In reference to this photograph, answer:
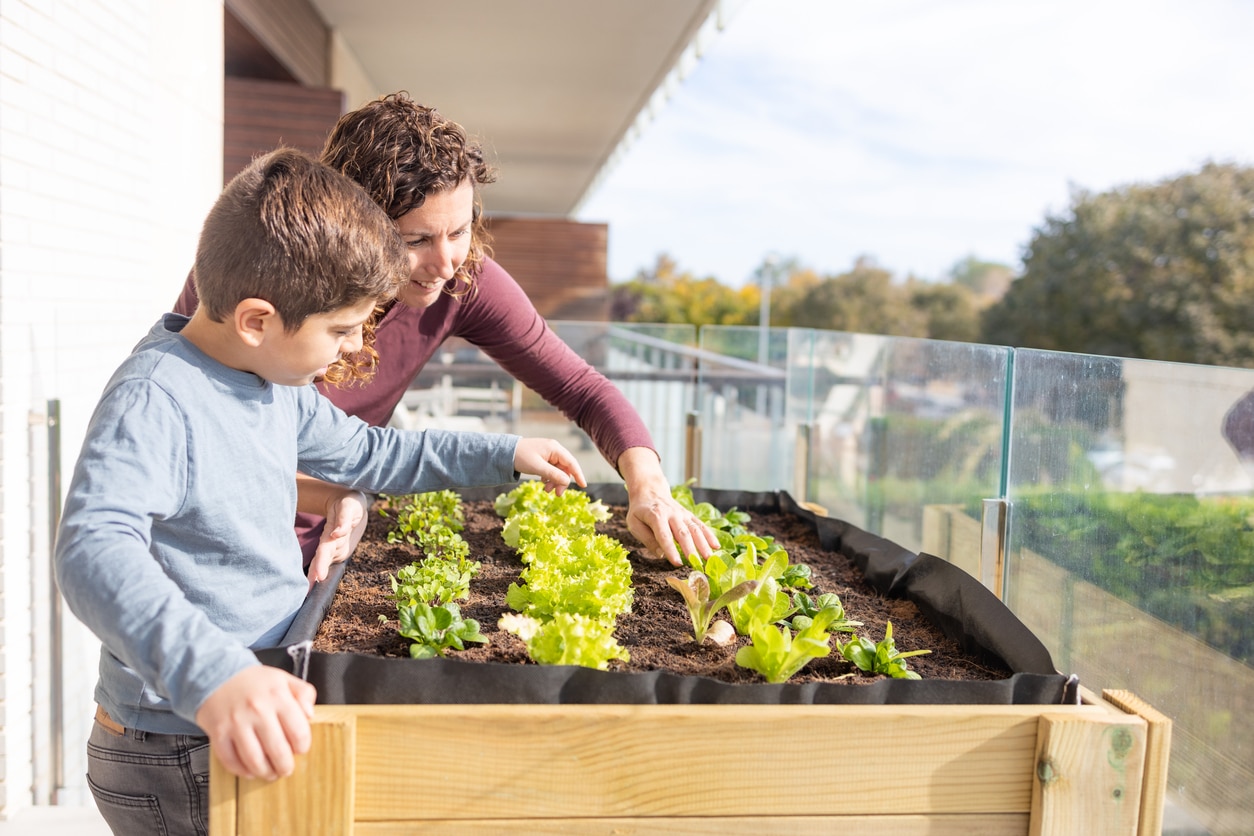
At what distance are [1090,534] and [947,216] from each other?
6329 centimetres

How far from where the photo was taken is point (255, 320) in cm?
110

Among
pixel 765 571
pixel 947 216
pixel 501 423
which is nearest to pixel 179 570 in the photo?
pixel 765 571

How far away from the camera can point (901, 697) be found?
3.55 ft

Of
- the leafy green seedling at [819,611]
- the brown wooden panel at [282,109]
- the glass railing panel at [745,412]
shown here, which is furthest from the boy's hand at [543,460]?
the brown wooden panel at [282,109]

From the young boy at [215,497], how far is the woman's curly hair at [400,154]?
0.30 metres

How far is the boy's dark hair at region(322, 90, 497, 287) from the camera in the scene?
150 centimetres

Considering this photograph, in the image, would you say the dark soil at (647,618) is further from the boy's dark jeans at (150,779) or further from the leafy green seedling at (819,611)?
the boy's dark jeans at (150,779)

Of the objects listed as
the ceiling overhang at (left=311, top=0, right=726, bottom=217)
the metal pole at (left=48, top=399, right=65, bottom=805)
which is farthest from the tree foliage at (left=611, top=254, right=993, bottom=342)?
the metal pole at (left=48, top=399, right=65, bottom=805)

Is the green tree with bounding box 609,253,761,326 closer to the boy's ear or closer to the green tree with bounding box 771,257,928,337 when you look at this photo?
the green tree with bounding box 771,257,928,337

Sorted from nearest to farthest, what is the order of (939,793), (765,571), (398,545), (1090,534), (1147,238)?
(939,793) < (765,571) < (1090,534) < (398,545) < (1147,238)

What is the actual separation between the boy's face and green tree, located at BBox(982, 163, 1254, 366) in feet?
68.7

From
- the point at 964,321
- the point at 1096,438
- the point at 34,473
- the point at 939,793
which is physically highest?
the point at 964,321

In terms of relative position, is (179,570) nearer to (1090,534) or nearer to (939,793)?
(939,793)

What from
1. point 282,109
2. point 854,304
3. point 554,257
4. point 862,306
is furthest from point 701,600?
point 862,306
